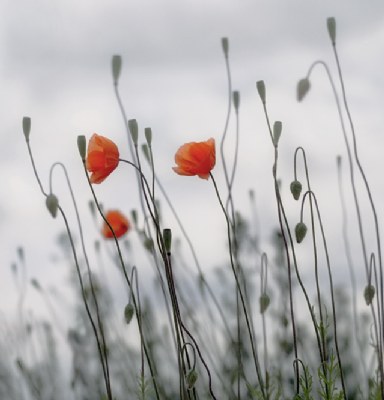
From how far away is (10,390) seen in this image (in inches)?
202

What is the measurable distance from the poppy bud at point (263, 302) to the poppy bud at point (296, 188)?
1.67ft

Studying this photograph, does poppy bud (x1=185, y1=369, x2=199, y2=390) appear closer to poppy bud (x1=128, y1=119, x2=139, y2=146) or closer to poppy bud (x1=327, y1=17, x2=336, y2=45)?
poppy bud (x1=128, y1=119, x2=139, y2=146)

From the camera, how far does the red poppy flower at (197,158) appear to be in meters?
2.92

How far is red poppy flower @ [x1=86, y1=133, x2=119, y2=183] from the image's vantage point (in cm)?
290

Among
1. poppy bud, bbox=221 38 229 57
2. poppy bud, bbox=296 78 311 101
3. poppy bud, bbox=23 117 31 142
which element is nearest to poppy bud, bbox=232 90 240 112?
poppy bud, bbox=221 38 229 57

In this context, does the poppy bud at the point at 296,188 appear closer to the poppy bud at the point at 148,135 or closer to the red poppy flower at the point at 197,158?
the red poppy flower at the point at 197,158

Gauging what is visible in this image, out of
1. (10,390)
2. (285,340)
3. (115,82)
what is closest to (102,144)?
(115,82)

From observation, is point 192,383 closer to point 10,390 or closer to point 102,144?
point 102,144

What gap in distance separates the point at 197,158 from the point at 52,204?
51 cm

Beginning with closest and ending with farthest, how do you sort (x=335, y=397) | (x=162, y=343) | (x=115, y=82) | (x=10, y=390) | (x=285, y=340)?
(x=335, y=397) < (x=115, y=82) < (x=285, y=340) < (x=162, y=343) < (x=10, y=390)

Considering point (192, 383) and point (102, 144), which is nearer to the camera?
point (192, 383)

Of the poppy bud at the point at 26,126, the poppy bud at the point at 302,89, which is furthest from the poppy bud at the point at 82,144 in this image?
the poppy bud at the point at 302,89

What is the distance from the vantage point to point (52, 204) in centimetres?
297

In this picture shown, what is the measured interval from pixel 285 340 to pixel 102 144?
189cm
